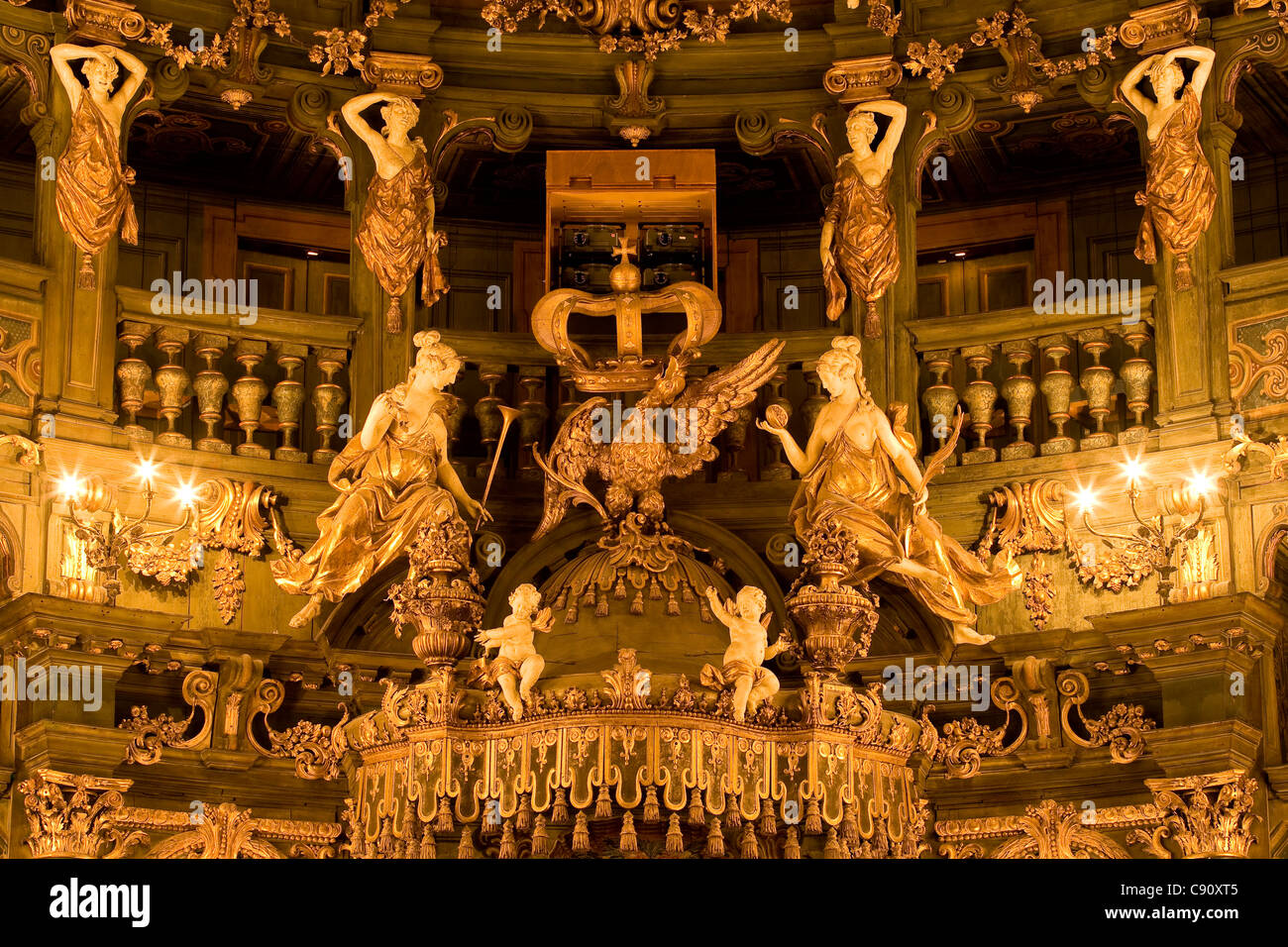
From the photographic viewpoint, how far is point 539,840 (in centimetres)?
1852

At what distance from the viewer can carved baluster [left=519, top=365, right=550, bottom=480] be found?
→ 21750 mm

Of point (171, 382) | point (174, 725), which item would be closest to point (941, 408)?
point (171, 382)

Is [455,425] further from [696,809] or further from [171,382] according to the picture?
[696,809]

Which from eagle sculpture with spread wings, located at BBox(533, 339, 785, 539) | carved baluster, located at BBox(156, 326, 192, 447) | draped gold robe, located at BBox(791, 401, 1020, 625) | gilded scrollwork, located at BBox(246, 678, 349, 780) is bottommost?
gilded scrollwork, located at BBox(246, 678, 349, 780)

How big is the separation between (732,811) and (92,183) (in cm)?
694

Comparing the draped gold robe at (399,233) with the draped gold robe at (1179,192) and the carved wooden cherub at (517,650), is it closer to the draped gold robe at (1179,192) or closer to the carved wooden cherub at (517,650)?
the carved wooden cherub at (517,650)

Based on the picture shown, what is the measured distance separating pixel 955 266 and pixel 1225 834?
6467 mm

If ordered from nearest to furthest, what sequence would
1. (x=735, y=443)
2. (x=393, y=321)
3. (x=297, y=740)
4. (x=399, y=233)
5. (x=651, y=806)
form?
1. (x=651, y=806)
2. (x=297, y=740)
3. (x=735, y=443)
4. (x=393, y=321)
5. (x=399, y=233)

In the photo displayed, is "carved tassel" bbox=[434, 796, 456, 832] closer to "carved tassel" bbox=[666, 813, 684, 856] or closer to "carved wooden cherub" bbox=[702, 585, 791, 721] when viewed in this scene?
"carved tassel" bbox=[666, 813, 684, 856]

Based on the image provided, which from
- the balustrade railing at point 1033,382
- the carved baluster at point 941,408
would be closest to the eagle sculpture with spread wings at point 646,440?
the carved baluster at point 941,408

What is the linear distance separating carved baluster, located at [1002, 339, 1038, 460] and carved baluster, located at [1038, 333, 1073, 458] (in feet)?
0.36

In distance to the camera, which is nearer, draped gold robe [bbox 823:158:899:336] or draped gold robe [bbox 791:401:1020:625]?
draped gold robe [bbox 791:401:1020:625]

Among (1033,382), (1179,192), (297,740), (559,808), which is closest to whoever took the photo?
(559,808)

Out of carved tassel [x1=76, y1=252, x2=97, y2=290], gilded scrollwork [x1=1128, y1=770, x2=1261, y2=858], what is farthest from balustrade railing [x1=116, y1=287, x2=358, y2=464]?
gilded scrollwork [x1=1128, y1=770, x2=1261, y2=858]
